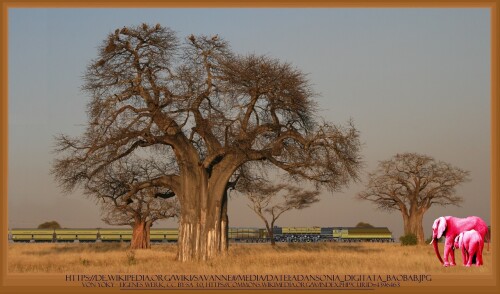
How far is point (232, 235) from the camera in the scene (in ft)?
263

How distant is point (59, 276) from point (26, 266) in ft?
18.8

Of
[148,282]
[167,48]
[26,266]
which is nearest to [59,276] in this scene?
[148,282]

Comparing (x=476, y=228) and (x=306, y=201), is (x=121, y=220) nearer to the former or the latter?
(x=306, y=201)

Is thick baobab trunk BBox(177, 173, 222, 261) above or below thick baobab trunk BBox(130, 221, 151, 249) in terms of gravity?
above

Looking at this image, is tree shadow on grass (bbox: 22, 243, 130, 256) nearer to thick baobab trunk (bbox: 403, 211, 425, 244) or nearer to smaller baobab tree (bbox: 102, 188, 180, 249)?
smaller baobab tree (bbox: 102, 188, 180, 249)

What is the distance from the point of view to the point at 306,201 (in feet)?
203

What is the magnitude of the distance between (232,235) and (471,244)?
60.5 metres

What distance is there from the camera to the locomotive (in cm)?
7400

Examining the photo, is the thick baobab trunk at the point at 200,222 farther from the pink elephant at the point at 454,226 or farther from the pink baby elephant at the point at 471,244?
the pink baby elephant at the point at 471,244

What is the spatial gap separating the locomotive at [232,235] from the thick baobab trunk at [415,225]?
761 inches

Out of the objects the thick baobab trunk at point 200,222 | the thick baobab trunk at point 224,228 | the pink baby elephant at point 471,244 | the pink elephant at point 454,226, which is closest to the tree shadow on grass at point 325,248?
the thick baobab trunk at point 224,228

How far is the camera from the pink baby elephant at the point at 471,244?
2033cm

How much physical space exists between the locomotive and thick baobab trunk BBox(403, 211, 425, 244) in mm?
19323

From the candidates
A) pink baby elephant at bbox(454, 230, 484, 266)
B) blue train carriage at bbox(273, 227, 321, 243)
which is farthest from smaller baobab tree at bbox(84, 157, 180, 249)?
blue train carriage at bbox(273, 227, 321, 243)
